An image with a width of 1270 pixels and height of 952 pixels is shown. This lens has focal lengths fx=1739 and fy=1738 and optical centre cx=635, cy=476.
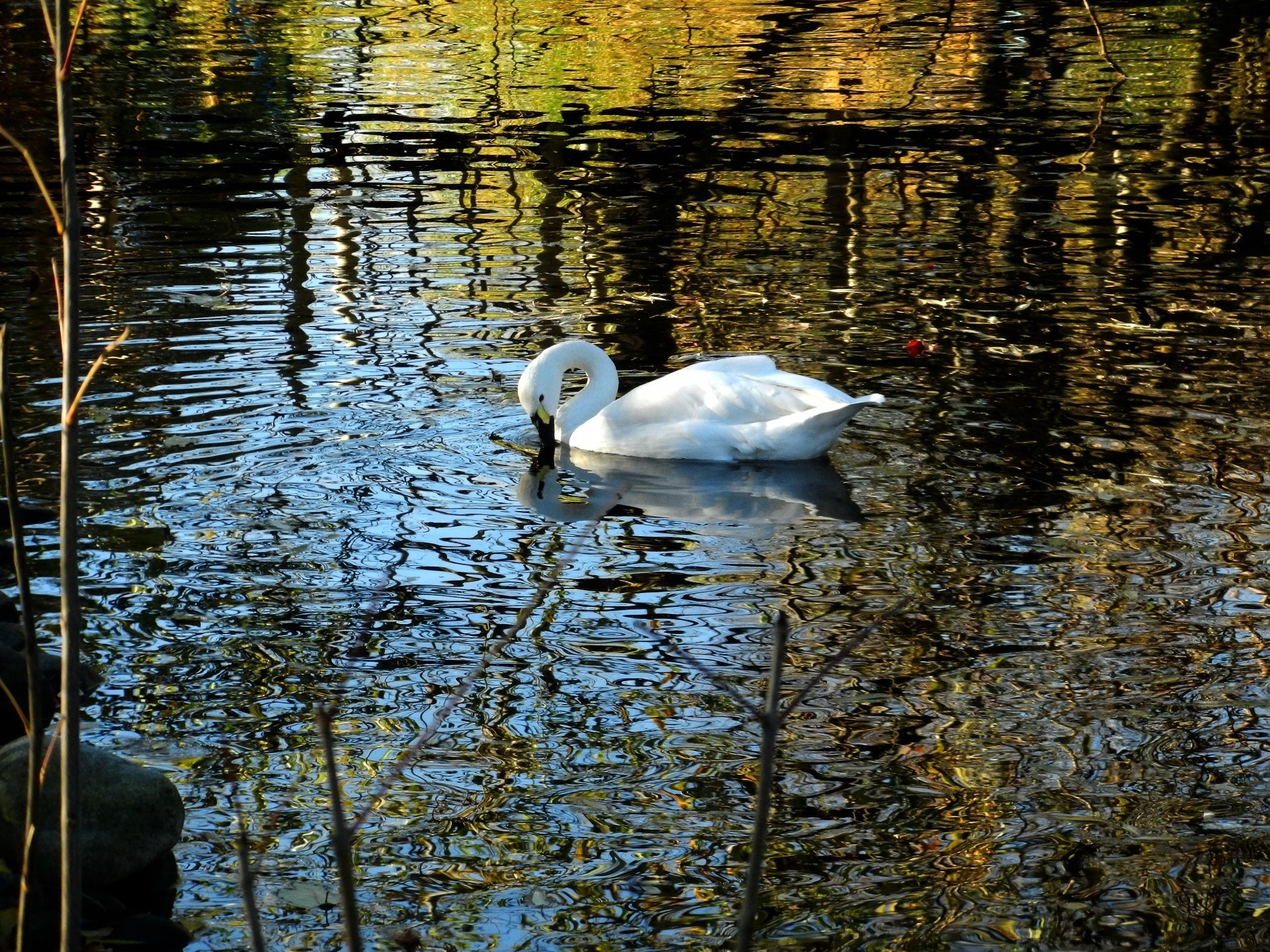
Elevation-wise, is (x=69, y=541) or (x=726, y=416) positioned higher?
(x=69, y=541)

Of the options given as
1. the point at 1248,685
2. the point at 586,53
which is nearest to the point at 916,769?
the point at 1248,685

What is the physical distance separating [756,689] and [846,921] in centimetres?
142

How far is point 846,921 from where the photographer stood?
4.20 meters

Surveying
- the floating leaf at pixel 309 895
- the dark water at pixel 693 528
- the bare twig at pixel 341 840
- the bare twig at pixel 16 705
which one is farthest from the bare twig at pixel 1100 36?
the bare twig at pixel 341 840

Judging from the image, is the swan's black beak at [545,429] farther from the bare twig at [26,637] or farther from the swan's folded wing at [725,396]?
the bare twig at [26,637]

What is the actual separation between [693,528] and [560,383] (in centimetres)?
161

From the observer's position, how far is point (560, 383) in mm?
8539

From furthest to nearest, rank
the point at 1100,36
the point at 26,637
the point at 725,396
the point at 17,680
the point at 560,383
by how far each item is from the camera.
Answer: the point at 1100,36 < the point at 560,383 < the point at 725,396 < the point at 17,680 < the point at 26,637

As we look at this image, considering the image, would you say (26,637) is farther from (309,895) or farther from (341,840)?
(309,895)

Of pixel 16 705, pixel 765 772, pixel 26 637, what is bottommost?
pixel 16 705

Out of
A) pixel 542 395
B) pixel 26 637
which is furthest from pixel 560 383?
pixel 26 637

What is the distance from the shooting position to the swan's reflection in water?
24.2ft

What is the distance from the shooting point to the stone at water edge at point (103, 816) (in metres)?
4.33

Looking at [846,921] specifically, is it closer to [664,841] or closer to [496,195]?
[664,841]
